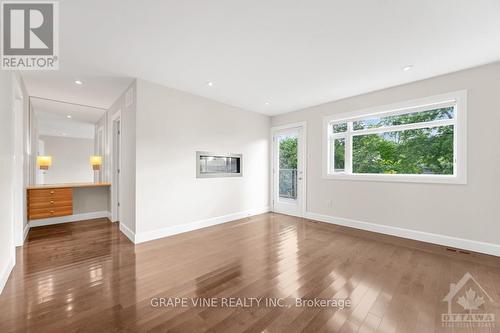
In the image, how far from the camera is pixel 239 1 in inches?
68.3

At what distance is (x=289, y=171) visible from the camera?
5.33m

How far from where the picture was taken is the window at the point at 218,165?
411cm

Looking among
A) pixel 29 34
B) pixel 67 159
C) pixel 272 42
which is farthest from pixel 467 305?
pixel 67 159

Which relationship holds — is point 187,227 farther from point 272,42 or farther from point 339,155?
point 339,155

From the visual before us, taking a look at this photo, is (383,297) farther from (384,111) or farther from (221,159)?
(221,159)

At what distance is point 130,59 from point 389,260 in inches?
169

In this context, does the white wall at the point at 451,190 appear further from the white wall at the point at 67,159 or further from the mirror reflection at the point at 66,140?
the white wall at the point at 67,159

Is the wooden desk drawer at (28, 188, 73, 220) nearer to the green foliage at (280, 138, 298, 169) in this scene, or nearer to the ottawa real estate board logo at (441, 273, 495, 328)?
the green foliage at (280, 138, 298, 169)

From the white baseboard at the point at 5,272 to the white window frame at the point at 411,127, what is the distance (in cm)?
487

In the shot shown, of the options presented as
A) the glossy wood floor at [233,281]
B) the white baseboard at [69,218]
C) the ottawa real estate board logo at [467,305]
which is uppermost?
the white baseboard at [69,218]

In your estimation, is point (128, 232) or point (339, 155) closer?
point (128, 232)

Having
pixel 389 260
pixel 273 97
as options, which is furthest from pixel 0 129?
pixel 389 260

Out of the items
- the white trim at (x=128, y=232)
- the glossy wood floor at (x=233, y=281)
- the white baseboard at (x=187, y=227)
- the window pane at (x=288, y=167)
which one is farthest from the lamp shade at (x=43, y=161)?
the window pane at (x=288, y=167)

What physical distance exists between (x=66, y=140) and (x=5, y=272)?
336 inches
